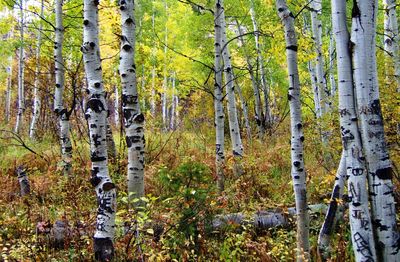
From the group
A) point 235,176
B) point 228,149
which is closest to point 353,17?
point 235,176

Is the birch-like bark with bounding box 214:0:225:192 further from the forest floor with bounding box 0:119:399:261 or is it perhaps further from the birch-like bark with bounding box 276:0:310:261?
the birch-like bark with bounding box 276:0:310:261

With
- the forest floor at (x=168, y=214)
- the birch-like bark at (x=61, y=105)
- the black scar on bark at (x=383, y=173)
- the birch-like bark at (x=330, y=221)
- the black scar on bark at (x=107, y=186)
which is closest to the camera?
the black scar on bark at (x=383, y=173)

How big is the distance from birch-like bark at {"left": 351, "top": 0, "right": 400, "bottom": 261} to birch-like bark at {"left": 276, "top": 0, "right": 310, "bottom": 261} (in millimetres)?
1199

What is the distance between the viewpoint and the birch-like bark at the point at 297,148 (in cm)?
402

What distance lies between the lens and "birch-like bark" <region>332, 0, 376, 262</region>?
2.80m

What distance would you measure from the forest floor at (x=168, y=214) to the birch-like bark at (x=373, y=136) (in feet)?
4.34

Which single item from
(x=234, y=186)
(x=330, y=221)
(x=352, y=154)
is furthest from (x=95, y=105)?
(x=234, y=186)

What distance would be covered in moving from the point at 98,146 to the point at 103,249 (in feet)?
3.62

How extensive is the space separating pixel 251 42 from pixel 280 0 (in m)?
12.2

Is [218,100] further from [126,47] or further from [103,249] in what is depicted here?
[103,249]

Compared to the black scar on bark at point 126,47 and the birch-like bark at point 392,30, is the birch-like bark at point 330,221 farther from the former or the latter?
the birch-like bark at point 392,30

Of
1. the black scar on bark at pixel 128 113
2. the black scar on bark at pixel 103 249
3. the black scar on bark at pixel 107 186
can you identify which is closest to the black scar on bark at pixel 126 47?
the black scar on bark at pixel 128 113

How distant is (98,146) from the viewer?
158 inches

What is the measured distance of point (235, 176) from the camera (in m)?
7.59
